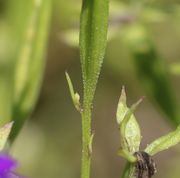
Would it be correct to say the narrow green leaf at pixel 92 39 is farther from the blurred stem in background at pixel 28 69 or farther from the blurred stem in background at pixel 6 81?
the blurred stem in background at pixel 6 81

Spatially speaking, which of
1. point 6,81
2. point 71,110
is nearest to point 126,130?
point 6,81

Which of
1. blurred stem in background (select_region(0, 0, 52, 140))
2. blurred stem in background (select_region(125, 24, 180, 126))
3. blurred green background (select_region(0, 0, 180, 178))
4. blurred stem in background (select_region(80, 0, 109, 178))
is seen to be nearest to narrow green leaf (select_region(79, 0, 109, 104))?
blurred stem in background (select_region(80, 0, 109, 178))

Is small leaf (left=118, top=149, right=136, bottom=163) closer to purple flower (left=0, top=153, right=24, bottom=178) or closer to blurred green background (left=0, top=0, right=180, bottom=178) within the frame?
Answer: purple flower (left=0, top=153, right=24, bottom=178)

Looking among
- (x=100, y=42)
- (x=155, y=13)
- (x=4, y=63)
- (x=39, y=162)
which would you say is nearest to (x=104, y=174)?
(x=39, y=162)

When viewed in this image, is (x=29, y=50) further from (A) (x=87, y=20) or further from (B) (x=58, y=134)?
(B) (x=58, y=134)

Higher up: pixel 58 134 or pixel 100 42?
pixel 100 42

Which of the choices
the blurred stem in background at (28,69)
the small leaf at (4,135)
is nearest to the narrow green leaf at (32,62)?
the blurred stem in background at (28,69)

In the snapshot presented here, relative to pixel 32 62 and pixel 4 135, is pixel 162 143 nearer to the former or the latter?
pixel 4 135
